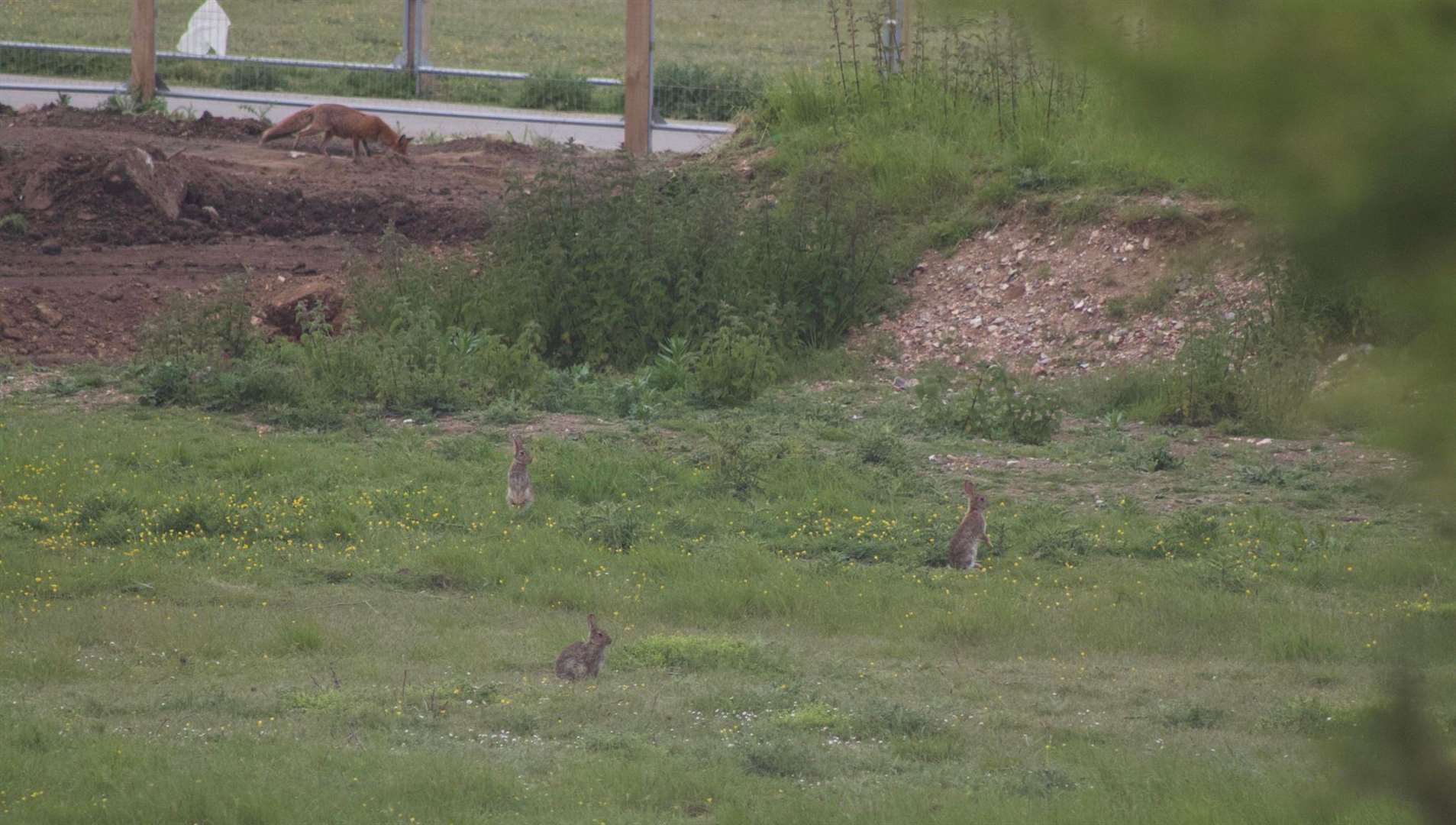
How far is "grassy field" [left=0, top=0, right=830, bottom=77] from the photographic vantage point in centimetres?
2958

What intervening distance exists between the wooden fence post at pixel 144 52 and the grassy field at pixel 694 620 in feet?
37.7

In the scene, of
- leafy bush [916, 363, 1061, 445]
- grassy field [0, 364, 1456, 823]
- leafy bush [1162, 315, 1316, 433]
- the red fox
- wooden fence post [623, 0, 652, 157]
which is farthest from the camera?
the red fox

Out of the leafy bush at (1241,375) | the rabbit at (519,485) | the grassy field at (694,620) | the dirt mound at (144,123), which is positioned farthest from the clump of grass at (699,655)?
the dirt mound at (144,123)

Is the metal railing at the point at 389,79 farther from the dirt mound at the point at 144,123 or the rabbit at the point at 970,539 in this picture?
the rabbit at the point at 970,539

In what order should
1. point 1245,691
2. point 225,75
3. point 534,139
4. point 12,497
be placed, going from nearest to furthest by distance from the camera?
point 1245,691 → point 12,497 → point 534,139 → point 225,75

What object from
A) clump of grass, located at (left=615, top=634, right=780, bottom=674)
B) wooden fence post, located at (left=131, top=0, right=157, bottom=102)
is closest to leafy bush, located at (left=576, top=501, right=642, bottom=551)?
clump of grass, located at (left=615, top=634, right=780, bottom=674)

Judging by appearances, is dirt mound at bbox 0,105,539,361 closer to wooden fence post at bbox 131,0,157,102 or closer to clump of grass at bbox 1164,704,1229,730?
wooden fence post at bbox 131,0,157,102

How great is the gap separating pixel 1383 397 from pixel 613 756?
4813 millimetres

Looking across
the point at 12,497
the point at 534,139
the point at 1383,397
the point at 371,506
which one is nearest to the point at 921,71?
the point at 534,139

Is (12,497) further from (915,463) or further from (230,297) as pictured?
(915,463)

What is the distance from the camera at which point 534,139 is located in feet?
78.6

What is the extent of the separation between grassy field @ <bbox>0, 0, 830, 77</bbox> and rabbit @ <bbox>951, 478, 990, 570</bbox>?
18.6m

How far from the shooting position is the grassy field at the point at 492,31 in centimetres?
2958

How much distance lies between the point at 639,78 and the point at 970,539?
37.6ft
